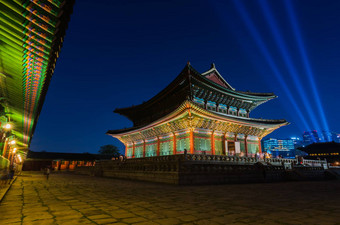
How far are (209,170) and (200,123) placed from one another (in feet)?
25.3

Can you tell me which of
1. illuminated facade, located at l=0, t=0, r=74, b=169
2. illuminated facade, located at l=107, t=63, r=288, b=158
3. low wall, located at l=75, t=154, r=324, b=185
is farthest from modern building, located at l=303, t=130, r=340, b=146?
illuminated facade, located at l=0, t=0, r=74, b=169

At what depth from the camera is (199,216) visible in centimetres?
419

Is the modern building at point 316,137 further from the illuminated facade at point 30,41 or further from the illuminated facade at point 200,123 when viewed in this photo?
the illuminated facade at point 30,41

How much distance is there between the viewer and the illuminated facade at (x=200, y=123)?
19.4 meters

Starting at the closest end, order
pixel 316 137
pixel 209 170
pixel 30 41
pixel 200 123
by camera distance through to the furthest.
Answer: pixel 30 41 < pixel 209 170 < pixel 200 123 < pixel 316 137

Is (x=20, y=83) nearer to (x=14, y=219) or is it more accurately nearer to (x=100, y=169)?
(x=14, y=219)

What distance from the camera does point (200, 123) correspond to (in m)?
19.8

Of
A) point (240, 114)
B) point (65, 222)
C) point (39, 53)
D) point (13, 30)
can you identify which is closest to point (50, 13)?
point (13, 30)

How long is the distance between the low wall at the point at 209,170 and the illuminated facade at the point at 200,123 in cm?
531

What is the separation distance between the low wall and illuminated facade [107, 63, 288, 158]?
531cm

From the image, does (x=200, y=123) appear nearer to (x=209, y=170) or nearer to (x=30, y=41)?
(x=209, y=170)

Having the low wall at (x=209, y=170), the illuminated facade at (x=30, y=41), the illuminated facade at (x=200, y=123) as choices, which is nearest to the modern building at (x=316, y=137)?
the illuminated facade at (x=200, y=123)

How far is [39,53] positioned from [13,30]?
32.0 inches

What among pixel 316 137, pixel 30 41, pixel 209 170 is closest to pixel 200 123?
pixel 209 170
